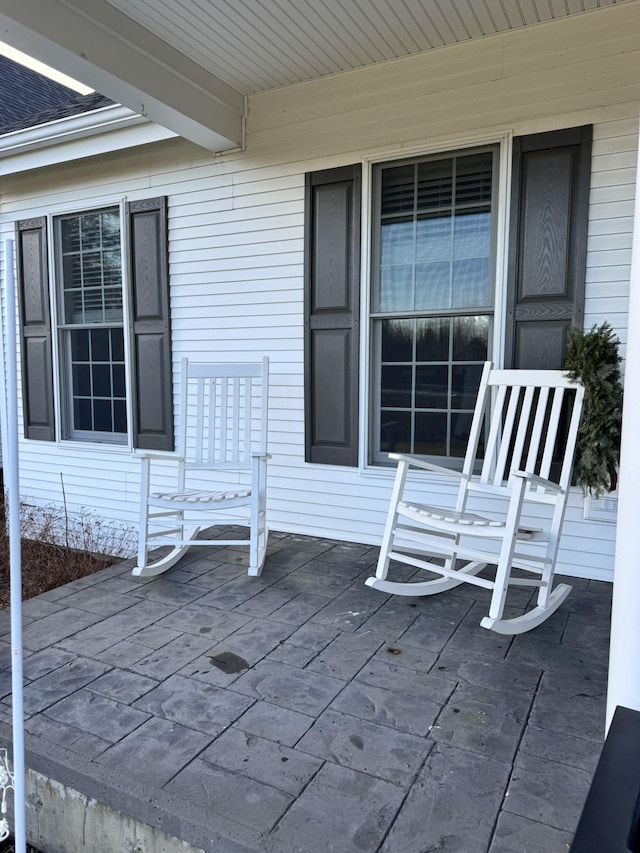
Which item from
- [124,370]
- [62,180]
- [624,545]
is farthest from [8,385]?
[62,180]

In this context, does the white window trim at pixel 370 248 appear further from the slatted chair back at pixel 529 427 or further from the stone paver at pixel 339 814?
the stone paver at pixel 339 814

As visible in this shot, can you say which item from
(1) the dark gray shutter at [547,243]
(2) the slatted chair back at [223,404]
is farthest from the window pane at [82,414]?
(1) the dark gray shutter at [547,243]

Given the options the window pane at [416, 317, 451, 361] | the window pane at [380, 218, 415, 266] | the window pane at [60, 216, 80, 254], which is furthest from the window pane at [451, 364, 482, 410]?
the window pane at [60, 216, 80, 254]

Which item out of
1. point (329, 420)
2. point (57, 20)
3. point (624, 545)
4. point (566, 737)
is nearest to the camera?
point (624, 545)

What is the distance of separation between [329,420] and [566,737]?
2256 mm

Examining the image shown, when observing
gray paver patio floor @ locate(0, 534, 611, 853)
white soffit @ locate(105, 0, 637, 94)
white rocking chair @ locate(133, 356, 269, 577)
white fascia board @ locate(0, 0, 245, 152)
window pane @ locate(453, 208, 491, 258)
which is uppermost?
white soffit @ locate(105, 0, 637, 94)

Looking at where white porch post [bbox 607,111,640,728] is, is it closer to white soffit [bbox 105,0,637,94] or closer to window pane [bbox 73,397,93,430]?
white soffit [bbox 105,0,637,94]

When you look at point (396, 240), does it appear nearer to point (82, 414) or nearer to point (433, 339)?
point (433, 339)

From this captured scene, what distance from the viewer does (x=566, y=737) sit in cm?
164

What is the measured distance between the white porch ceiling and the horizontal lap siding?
13 centimetres

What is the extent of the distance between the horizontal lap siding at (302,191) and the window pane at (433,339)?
74cm

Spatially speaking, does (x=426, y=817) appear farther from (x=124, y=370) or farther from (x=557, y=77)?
(x=124, y=370)

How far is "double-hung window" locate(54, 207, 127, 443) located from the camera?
4.43 metres

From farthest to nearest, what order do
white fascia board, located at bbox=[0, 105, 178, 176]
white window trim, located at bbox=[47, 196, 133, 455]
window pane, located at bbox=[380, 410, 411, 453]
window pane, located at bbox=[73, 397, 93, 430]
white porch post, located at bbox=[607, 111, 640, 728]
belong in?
window pane, located at bbox=[73, 397, 93, 430] < white window trim, located at bbox=[47, 196, 133, 455] < white fascia board, located at bbox=[0, 105, 178, 176] < window pane, located at bbox=[380, 410, 411, 453] < white porch post, located at bbox=[607, 111, 640, 728]
